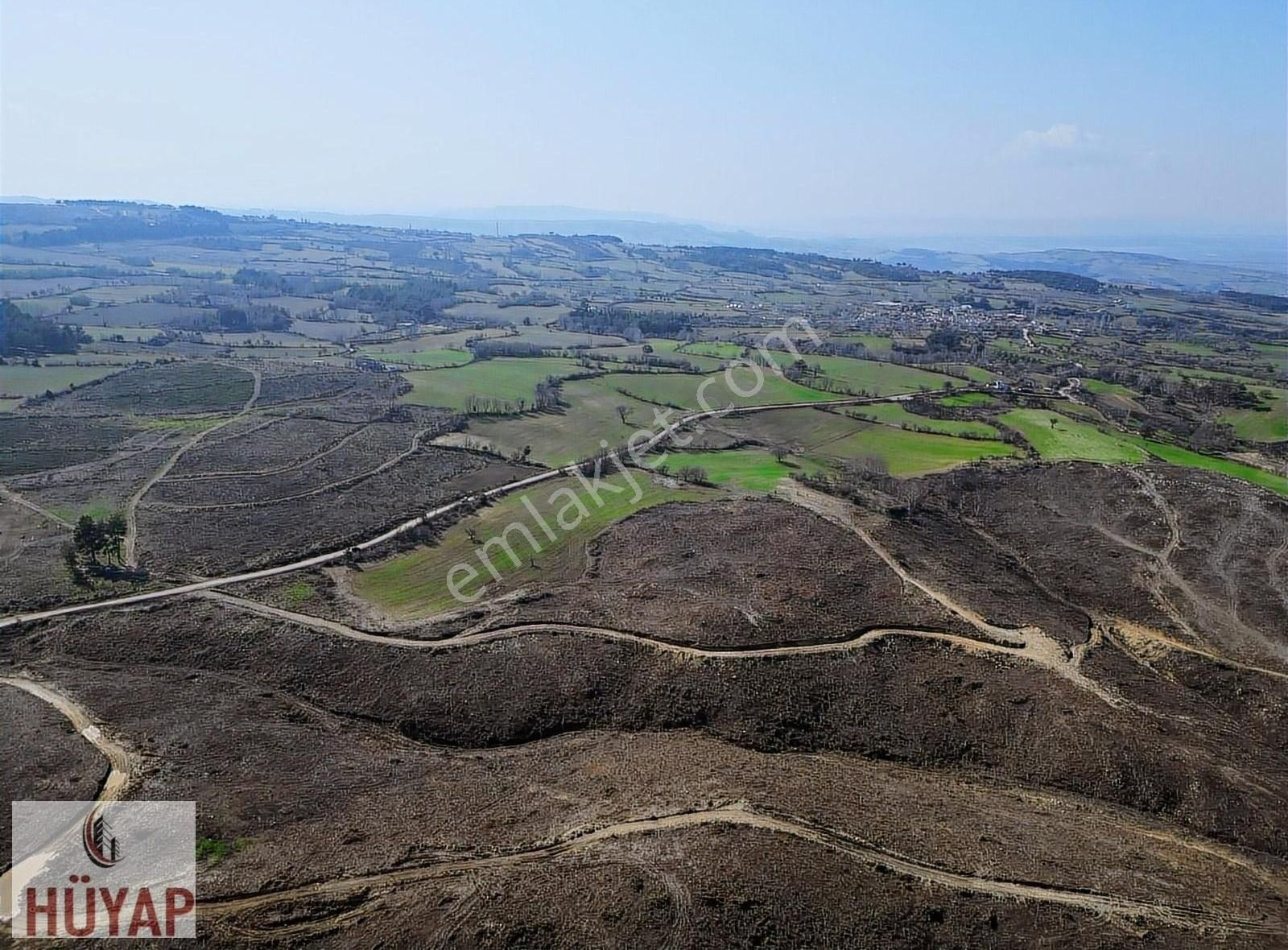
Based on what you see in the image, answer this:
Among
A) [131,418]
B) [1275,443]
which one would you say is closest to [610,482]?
[131,418]

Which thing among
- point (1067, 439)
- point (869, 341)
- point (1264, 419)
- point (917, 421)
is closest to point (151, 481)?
point (917, 421)

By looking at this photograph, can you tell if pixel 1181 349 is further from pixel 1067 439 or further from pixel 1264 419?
pixel 1067 439

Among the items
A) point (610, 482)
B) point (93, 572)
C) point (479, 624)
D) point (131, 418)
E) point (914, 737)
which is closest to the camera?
point (914, 737)

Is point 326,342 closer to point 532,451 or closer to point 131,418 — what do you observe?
point 131,418

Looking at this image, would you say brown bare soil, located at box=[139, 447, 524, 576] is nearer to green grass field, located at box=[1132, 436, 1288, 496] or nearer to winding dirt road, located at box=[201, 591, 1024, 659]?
winding dirt road, located at box=[201, 591, 1024, 659]

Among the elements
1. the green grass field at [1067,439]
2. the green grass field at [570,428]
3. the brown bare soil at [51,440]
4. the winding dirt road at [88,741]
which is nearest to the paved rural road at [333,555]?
the green grass field at [570,428]

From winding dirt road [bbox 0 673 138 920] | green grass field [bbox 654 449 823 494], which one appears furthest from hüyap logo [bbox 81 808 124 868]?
green grass field [bbox 654 449 823 494]

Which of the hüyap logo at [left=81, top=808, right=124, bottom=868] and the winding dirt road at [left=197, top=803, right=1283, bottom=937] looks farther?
the hüyap logo at [left=81, top=808, right=124, bottom=868]
